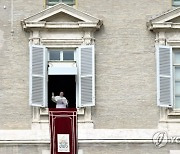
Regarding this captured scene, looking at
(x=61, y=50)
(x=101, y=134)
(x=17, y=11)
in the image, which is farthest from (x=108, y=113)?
(x=17, y=11)

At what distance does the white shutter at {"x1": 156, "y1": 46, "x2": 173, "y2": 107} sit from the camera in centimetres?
2877

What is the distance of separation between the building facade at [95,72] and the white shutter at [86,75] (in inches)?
1.2

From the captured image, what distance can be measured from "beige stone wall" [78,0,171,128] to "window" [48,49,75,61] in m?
0.82

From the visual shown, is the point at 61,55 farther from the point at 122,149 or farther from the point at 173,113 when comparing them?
the point at 173,113

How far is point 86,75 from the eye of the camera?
28719 millimetres

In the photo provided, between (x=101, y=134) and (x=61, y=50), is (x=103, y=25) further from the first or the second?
(x=101, y=134)

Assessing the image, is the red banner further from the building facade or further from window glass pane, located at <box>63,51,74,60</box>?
window glass pane, located at <box>63,51,74,60</box>

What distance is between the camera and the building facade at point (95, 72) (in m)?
28.6

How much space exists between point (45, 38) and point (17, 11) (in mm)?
1276

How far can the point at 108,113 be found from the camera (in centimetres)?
2886

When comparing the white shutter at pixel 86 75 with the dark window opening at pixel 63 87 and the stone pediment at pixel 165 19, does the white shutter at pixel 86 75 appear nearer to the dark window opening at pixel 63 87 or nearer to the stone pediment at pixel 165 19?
the dark window opening at pixel 63 87

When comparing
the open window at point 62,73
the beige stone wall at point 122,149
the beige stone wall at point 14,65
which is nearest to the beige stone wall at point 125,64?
the open window at point 62,73

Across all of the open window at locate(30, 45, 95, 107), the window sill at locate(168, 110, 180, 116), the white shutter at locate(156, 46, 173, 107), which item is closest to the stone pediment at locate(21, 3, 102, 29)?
the open window at locate(30, 45, 95, 107)

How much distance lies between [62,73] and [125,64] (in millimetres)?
2043
